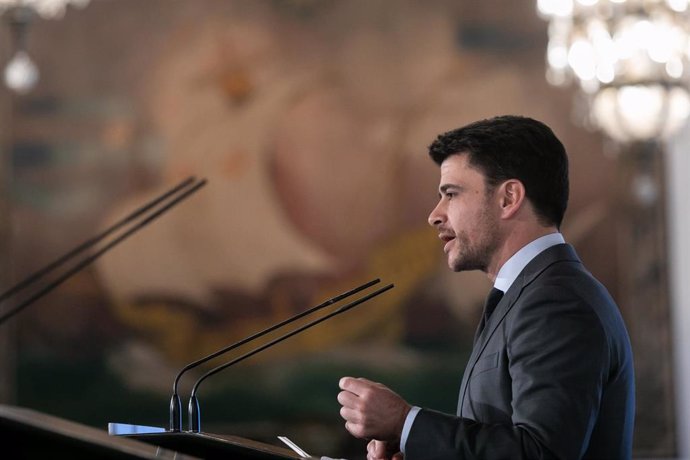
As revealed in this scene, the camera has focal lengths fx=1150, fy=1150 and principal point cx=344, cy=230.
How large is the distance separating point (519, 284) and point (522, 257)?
4.3 inches

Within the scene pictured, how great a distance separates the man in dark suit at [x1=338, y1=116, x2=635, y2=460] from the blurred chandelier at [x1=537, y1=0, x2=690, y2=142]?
5.01 m

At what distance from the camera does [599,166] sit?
32.5 feet

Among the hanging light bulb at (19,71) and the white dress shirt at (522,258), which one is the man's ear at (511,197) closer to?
the white dress shirt at (522,258)

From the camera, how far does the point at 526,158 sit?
9.89 feet

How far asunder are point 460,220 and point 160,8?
7.12 meters

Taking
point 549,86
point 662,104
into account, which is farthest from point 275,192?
point 662,104

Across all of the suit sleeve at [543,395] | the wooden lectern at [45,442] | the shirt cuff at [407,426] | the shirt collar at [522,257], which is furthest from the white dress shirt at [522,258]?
the wooden lectern at [45,442]

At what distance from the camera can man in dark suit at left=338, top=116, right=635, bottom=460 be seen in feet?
8.70

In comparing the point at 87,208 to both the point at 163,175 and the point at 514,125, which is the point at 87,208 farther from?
the point at 514,125

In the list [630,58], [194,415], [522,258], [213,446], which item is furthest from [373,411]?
[630,58]

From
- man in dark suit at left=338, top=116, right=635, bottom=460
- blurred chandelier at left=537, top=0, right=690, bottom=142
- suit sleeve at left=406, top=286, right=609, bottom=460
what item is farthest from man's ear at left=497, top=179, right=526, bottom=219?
blurred chandelier at left=537, top=0, right=690, bottom=142

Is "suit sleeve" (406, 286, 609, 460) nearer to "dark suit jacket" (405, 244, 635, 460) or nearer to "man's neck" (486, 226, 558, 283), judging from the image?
"dark suit jacket" (405, 244, 635, 460)

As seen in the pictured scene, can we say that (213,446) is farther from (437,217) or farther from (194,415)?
(437,217)

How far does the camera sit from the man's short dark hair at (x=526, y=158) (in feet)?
9.89
